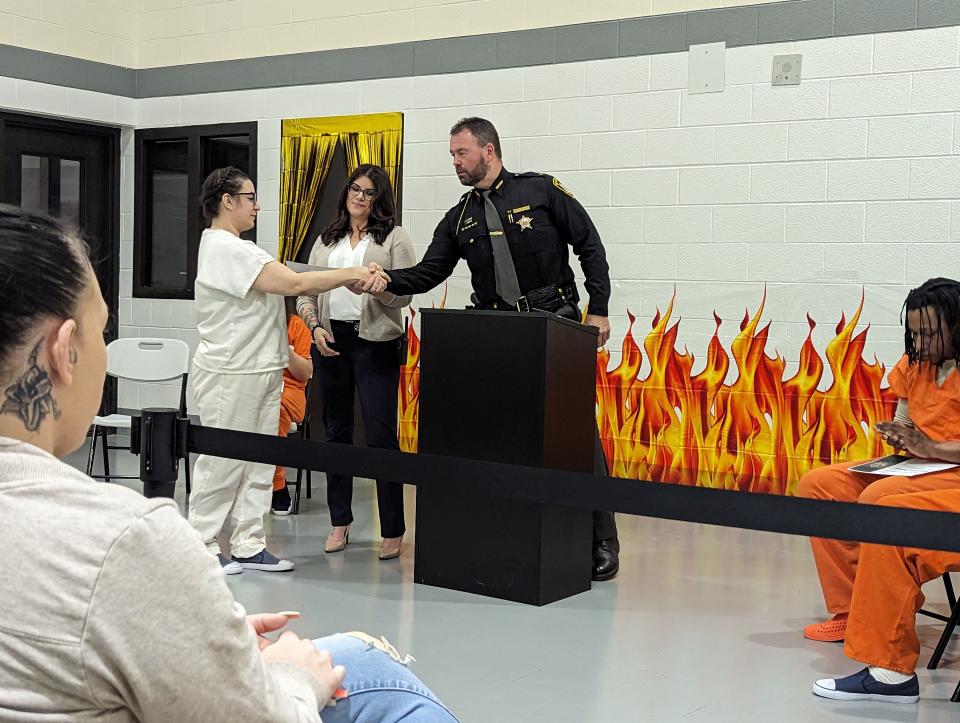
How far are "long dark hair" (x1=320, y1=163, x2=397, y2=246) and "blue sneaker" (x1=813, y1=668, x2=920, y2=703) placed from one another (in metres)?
2.32

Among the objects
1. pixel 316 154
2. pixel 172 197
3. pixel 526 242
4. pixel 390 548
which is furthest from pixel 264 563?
pixel 172 197

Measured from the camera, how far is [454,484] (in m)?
2.28

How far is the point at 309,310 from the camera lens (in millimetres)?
4320

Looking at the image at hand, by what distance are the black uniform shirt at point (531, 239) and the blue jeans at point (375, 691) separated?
2761mm

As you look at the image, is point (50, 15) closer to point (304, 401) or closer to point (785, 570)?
point (304, 401)

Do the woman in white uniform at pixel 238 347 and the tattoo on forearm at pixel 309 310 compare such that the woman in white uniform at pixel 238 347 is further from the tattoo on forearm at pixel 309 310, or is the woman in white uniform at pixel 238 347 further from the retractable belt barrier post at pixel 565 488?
the retractable belt barrier post at pixel 565 488

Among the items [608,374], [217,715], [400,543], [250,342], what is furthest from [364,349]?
[217,715]

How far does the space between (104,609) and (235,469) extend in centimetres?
313

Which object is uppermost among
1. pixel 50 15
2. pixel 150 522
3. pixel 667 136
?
pixel 50 15

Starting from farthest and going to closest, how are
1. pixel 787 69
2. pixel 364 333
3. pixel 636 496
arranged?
pixel 787 69 < pixel 364 333 < pixel 636 496

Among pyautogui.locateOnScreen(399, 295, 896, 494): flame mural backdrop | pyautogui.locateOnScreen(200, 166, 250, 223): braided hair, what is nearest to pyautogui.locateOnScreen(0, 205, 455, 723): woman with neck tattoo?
pyautogui.locateOnScreen(200, 166, 250, 223): braided hair

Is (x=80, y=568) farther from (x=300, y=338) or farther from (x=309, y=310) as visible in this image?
(x=300, y=338)

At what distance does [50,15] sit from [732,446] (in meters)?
4.91

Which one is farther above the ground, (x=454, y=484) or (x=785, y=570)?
(x=454, y=484)
